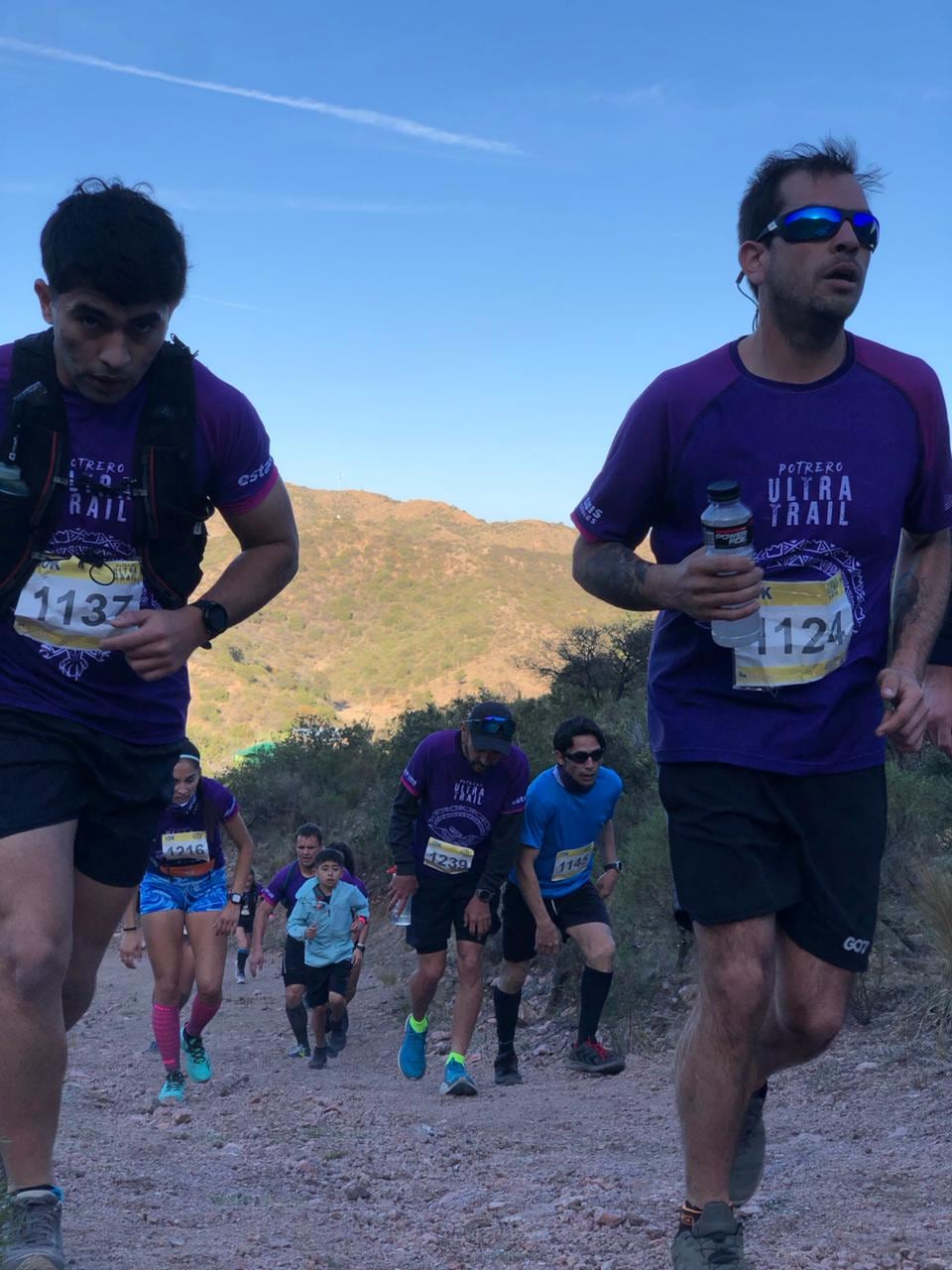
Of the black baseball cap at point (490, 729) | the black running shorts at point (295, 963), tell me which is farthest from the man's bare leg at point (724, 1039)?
the black running shorts at point (295, 963)

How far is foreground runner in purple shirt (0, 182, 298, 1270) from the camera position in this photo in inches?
130

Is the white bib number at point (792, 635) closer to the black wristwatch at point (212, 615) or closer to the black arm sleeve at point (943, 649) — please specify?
the black arm sleeve at point (943, 649)

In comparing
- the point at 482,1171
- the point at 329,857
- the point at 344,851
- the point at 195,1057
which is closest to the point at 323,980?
the point at 329,857

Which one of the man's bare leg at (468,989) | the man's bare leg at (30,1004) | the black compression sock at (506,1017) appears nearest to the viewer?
the man's bare leg at (30,1004)

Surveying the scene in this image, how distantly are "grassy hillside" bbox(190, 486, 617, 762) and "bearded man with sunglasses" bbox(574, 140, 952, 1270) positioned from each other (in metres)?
45.9

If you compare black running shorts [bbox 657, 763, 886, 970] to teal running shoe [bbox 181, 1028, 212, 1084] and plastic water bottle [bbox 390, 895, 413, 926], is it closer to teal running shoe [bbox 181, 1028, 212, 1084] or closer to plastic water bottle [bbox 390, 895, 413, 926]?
plastic water bottle [bbox 390, 895, 413, 926]

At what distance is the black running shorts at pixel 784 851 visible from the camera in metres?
3.48

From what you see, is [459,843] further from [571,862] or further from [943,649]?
[943,649]

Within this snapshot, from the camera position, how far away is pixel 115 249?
3.37 m

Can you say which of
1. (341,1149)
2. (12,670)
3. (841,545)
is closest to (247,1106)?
(341,1149)

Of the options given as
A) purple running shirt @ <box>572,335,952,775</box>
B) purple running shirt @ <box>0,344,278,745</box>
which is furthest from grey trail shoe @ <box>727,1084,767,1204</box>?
purple running shirt @ <box>0,344,278,745</box>

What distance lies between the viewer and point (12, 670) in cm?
351

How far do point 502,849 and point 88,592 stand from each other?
5.81 m

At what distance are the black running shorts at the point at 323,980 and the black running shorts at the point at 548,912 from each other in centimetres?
170
